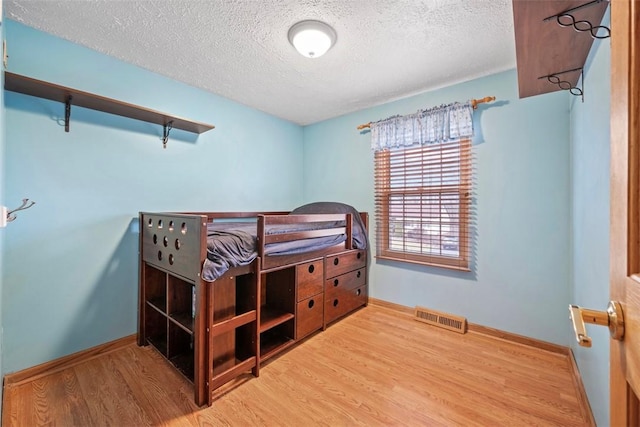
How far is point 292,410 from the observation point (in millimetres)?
1433

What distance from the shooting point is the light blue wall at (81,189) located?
64.4 inches

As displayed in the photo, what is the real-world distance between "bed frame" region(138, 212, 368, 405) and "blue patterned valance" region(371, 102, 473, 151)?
0.91m

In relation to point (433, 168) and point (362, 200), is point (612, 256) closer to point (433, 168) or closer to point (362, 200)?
point (433, 168)

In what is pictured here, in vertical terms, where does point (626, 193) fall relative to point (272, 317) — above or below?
above

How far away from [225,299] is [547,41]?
207cm

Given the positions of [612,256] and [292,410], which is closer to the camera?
[612,256]

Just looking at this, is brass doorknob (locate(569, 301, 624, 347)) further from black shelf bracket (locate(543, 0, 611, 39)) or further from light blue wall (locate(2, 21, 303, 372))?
light blue wall (locate(2, 21, 303, 372))

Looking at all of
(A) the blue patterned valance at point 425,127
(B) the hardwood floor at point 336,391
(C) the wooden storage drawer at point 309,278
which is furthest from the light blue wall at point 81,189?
(A) the blue patterned valance at point 425,127

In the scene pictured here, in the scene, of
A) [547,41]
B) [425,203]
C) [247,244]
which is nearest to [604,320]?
[547,41]

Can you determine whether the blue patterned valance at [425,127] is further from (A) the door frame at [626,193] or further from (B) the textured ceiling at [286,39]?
(A) the door frame at [626,193]

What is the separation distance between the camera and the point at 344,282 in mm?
2584

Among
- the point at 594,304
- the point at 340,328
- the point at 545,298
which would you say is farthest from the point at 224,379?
the point at 545,298

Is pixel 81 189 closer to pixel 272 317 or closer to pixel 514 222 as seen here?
pixel 272 317

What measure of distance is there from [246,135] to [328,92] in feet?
3.22
